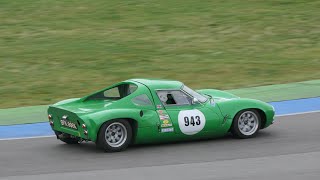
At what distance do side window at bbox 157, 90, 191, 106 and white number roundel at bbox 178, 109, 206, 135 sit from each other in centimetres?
21

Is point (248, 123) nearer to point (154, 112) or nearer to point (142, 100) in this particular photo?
point (154, 112)

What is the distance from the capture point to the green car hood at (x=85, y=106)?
11156mm

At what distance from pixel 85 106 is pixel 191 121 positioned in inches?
68.1

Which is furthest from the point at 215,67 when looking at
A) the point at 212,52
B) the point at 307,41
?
the point at 307,41

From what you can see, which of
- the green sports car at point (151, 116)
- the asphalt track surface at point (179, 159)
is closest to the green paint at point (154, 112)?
the green sports car at point (151, 116)

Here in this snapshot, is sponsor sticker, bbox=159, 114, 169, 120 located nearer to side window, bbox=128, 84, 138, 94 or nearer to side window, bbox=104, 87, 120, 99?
side window, bbox=128, 84, 138, 94

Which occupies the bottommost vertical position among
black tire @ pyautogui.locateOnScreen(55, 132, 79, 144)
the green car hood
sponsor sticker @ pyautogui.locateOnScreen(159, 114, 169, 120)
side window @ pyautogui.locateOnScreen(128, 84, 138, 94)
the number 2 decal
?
black tire @ pyautogui.locateOnScreen(55, 132, 79, 144)

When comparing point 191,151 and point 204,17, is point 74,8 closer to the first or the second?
point 204,17

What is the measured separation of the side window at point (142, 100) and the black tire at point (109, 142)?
418mm

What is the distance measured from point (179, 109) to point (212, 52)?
11.1 meters

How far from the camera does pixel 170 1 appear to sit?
2970 cm

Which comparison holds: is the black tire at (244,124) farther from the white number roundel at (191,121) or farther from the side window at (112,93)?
the side window at (112,93)

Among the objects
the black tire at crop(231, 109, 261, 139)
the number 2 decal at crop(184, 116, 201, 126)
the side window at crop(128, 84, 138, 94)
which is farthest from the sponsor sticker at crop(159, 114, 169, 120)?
the black tire at crop(231, 109, 261, 139)

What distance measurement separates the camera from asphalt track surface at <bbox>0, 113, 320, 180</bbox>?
9.64 meters
